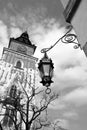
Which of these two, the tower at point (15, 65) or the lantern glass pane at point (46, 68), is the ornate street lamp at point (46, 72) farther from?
the tower at point (15, 65)

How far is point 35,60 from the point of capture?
1008 inches

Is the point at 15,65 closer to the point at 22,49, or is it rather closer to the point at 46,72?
the point at 22,49

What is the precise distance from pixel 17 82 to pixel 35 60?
7208 mm

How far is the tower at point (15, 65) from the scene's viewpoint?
1893 cm

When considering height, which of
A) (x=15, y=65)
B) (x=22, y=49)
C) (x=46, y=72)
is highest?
(x=22, y=49)

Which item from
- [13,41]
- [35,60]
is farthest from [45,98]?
[13,41]

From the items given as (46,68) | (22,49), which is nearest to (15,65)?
(22,49)

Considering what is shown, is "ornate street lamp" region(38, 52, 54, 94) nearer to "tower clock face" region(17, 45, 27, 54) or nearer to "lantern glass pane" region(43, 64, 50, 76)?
"lantern glass pane" region(43, 64, 50, 76)

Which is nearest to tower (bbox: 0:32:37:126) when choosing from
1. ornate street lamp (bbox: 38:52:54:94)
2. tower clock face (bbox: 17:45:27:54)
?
tower clock face (bbox: 17:45:27:54)

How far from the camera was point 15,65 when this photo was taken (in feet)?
73.7

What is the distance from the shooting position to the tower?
1893 centimetres

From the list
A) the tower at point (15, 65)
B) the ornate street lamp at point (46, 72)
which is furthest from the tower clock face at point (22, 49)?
the ornate street lamp at point (46, 72)

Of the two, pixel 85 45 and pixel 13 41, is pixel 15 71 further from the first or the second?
pixel 85 45

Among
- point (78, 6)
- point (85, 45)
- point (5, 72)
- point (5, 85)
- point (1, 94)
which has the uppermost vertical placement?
point (5, 72)
